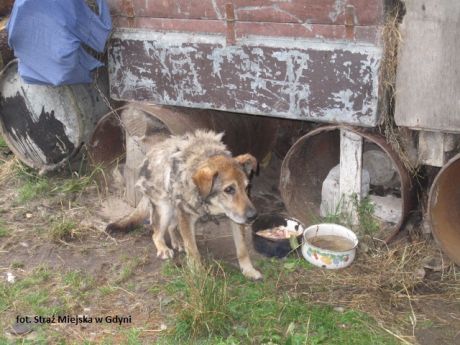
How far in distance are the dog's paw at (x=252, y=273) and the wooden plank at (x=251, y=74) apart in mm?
1339

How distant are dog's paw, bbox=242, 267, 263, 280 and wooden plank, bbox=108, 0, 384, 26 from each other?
204 cm

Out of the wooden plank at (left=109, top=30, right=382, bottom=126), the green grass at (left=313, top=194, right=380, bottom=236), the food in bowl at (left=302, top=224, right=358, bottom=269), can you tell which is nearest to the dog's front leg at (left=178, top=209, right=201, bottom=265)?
the food in bowl at (left=302, top=224, right=358, bottom=269)

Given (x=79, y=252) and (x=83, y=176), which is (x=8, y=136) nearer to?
(x=83, y=176)

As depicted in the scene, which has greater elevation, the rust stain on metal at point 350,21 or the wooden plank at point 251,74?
the rust stain on metal at point 350,21

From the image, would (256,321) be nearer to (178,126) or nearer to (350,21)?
(178,126)

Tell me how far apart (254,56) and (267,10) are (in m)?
0.40

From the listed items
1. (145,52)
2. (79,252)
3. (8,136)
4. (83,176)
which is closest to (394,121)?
(145,52)

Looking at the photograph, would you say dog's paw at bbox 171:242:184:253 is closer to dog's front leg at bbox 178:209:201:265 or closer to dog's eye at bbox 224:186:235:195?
dog's front leg at bbox 178:209:201:265

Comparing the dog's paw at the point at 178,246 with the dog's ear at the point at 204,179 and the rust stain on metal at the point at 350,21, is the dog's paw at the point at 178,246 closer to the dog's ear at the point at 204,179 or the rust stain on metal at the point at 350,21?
the dog's ear at the point at 204,179

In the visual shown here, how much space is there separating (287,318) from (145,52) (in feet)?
9.50

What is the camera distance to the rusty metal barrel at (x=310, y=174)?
5055 mm

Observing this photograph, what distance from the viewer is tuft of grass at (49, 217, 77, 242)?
5387mm

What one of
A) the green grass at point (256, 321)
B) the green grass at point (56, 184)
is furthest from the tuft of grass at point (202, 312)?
the green grass at point (56, 184)

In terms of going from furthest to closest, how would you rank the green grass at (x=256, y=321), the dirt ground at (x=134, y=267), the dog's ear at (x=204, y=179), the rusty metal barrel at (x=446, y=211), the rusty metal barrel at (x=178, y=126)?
the rusty metal barrel at (x=178, y=126) → the rusty metal barrel at (x=446, y=211) → the dog's ear at (x=204, y=179) → the dirt ground at (x=134, y=267) → the green grass at (x=256, y=321)
